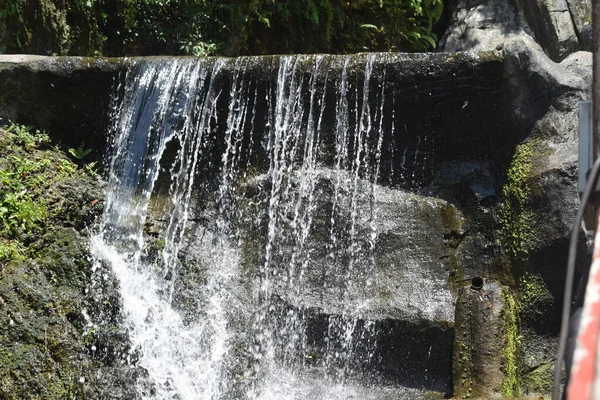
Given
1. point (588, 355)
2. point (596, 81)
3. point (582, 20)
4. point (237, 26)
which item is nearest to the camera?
point (588, 355)

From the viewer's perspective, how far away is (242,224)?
627 cm

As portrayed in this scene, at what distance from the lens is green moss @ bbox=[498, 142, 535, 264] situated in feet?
19.2

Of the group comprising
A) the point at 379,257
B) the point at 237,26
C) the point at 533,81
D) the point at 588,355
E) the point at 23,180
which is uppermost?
the point at 237,26

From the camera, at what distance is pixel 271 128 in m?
6.50

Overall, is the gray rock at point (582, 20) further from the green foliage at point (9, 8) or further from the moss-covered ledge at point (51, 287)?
the green foliage at point (9, 8)

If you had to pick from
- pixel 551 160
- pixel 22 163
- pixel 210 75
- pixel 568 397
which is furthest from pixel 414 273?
pixel 568 397

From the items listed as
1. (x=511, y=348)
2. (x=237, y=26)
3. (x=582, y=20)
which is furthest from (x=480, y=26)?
(x=511, y=348)

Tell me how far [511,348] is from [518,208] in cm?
109

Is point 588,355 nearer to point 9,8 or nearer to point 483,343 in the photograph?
point 483,343

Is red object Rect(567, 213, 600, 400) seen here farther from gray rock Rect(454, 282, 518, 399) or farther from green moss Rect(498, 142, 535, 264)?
green moss Rect(498, 142, 535, 264)

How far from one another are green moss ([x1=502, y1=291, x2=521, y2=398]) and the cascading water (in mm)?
917

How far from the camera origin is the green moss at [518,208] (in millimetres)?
5852

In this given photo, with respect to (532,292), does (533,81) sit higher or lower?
higher

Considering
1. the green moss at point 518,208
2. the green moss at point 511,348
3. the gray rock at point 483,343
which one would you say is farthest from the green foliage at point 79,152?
the green moss at point 511,348
